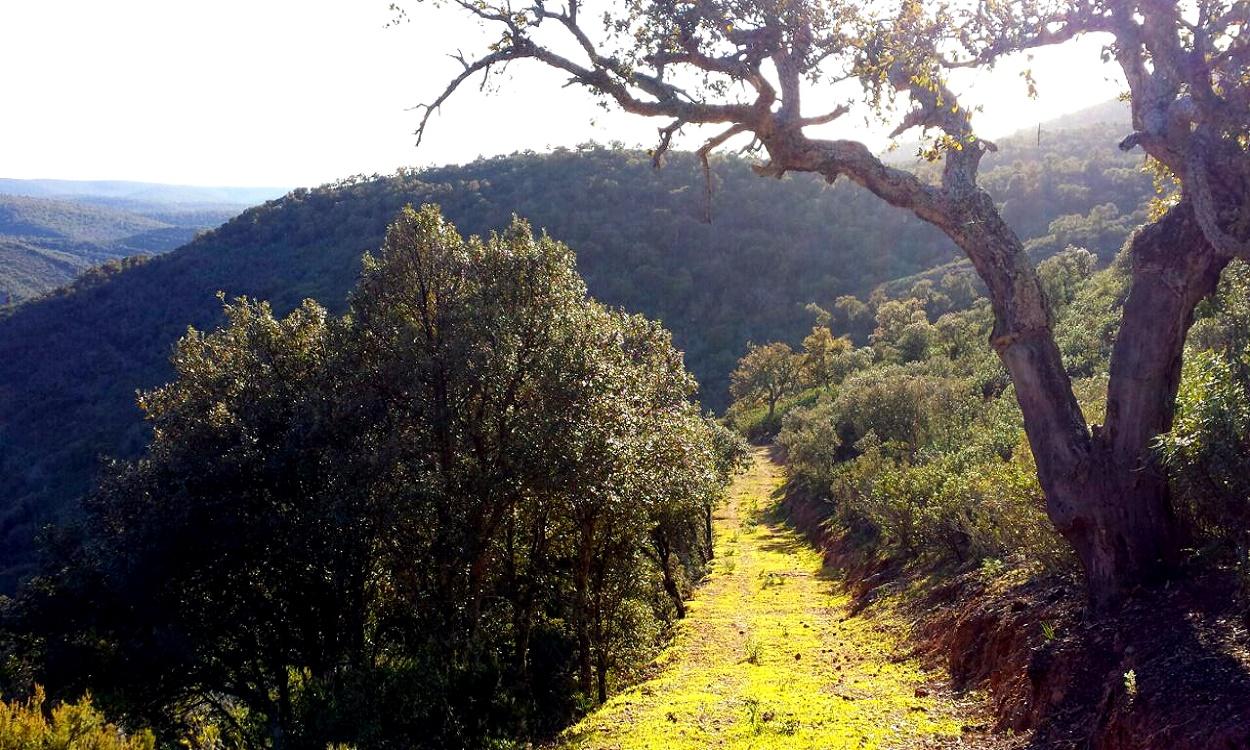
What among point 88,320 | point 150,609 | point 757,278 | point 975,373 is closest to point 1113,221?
point 757,278

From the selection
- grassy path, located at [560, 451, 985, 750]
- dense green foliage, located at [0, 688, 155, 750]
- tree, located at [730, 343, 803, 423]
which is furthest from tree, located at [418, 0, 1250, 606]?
tree, located at [730, 343, 803, 423]

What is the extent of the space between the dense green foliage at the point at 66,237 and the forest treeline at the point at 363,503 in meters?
87.5

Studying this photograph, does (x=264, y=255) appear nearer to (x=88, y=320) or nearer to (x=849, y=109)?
(x=88, y=320)

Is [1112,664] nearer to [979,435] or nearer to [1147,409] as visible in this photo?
[1147,409]

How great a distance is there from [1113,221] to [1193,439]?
68672 mm

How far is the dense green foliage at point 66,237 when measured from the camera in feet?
322

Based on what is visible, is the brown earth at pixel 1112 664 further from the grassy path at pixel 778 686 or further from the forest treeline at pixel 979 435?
the grassy path at pixel 778 686

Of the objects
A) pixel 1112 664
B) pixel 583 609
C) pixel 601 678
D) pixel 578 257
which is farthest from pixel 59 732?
pixel 578 257

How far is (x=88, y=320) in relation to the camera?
63.1 metres

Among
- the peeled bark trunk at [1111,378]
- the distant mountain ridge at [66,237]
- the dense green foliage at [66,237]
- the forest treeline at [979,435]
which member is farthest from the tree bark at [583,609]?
the distant mountain ridge at [66,237]

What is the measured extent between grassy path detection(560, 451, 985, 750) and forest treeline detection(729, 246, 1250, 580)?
75.3 inches

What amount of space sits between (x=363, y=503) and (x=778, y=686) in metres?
5.83

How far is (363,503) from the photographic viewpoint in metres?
9.43

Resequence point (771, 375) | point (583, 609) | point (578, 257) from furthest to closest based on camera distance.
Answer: point (578, 257) → point (771, 375) → point (583, 609)
